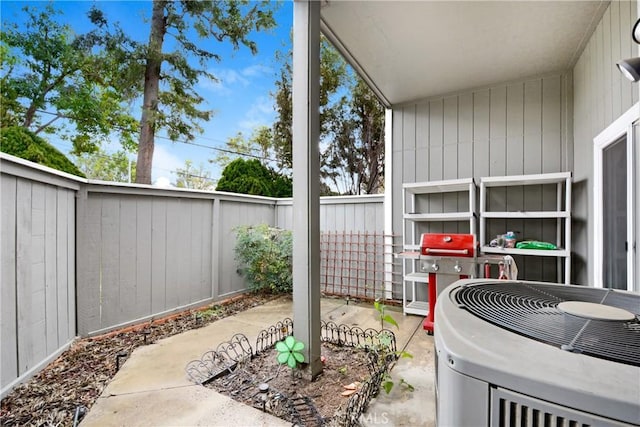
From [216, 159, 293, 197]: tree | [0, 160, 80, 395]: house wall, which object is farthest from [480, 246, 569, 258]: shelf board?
[216, 159, 293, 197]: tree

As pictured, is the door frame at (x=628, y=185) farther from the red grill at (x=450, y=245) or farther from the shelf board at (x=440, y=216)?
the shelf board at (x=440, y=216)

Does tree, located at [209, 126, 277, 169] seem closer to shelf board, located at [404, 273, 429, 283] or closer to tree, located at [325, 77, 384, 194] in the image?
tree, located at [325, 77, 384, 194]

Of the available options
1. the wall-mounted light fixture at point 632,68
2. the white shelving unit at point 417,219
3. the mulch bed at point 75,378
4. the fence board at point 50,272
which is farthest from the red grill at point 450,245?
the fence board at point 50,272

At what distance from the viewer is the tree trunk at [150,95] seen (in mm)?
6336

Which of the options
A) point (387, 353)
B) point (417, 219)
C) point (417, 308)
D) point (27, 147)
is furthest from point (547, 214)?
point (27, 147)

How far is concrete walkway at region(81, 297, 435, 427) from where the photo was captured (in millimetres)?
1637

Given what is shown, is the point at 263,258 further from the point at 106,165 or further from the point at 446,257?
the point at 106,165

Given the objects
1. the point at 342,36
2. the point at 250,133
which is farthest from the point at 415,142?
the point at 250,133

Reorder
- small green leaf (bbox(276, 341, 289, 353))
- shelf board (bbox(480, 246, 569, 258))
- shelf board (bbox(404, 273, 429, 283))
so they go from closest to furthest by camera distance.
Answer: small green leaf (bbox(276, 341, 289, 353)) < shelf board (bbox(480, 246, 569, 258)) < shelf board (bbox(404, 273, 429, 283))

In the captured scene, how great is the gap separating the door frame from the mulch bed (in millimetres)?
3477

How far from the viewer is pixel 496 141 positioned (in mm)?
3490

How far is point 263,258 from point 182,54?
211 inches

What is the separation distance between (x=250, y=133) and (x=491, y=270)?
806cm

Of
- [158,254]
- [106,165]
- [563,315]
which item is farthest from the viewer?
[106,165]
